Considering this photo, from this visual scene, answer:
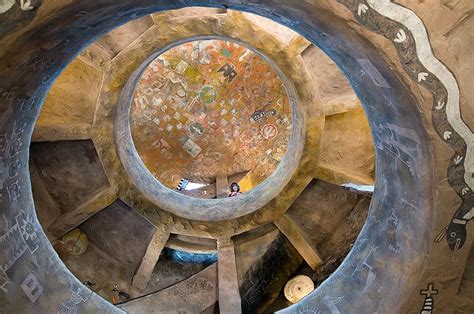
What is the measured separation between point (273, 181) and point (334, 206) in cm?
108

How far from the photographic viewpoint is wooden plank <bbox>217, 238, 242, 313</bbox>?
25.9 feet

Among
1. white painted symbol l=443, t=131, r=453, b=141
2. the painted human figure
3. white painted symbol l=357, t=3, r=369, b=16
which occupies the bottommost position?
the painted human figure

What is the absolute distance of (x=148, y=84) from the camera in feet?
46.9

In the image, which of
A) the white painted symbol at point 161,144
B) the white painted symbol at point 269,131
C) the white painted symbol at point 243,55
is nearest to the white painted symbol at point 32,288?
the white painted symbol at point 243,55

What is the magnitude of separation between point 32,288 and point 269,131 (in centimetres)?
1074

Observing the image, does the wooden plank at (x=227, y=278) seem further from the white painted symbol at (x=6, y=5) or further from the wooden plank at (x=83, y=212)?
the white painted symbol at (x=6, y=5)

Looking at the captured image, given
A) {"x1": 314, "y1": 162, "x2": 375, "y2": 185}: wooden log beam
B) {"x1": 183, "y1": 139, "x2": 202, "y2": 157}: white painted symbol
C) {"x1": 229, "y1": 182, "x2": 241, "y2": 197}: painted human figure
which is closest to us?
{"x1": 314, "y1": 162, "x2": 375, "y2": 185}: wooden log beam

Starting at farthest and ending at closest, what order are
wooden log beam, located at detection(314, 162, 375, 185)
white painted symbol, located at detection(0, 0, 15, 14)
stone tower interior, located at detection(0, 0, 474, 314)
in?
wooden log beam, located at detection(314, 162, 375, 185), stone tower interior, located at detection(0, 0, 474, 314), white painted symbol, located at detection(0, 0, 15, 14)

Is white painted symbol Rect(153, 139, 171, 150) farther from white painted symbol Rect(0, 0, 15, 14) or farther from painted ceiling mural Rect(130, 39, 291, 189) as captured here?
white painted symbol Rect(0, 0, 15, 14)

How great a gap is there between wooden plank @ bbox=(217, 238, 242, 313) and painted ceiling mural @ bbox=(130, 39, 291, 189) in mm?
6622

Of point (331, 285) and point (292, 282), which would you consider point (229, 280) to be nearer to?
point (292, 282)

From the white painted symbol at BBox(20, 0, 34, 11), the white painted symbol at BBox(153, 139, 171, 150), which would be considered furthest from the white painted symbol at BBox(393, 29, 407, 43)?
the white painted symbol at BBox(153, 139, 171, 150)

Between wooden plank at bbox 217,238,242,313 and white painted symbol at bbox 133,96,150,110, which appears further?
white painted symbol at bbox 133,96,150,110

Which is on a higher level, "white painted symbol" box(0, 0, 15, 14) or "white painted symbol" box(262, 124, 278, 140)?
"white painted symbol" box(0, 0, 15, 14)
